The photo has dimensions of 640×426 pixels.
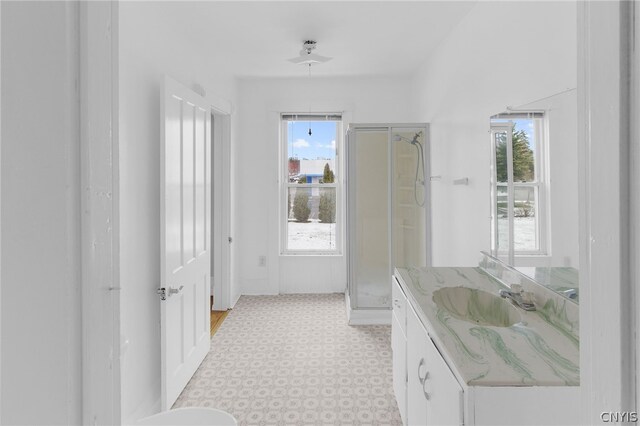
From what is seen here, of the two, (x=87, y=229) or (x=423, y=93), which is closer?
(x=87, y=229)

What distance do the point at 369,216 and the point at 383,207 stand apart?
166mm

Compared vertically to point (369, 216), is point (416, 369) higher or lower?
lower

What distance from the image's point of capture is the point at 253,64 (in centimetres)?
372

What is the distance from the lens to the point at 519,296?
170 centimetres

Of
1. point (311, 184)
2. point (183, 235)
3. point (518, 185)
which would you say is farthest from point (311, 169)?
point (518, 185)

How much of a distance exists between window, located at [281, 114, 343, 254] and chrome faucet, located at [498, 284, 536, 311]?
2.79m

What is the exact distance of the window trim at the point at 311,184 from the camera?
14.5 ft

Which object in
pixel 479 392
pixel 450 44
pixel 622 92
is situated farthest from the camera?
pixel 450 44

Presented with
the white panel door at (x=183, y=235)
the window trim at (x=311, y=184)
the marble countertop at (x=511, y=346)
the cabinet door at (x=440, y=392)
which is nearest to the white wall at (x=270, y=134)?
the window trim at (x=311, y=184)

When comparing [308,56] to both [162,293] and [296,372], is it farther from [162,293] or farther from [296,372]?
[296,372]

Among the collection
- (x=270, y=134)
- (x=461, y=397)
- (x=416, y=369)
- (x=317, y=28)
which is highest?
(x=317, y=28)

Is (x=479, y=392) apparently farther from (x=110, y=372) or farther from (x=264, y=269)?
(x=264, y=269)

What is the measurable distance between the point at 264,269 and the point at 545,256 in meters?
3.23

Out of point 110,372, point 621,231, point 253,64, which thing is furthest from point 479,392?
point 253,64
